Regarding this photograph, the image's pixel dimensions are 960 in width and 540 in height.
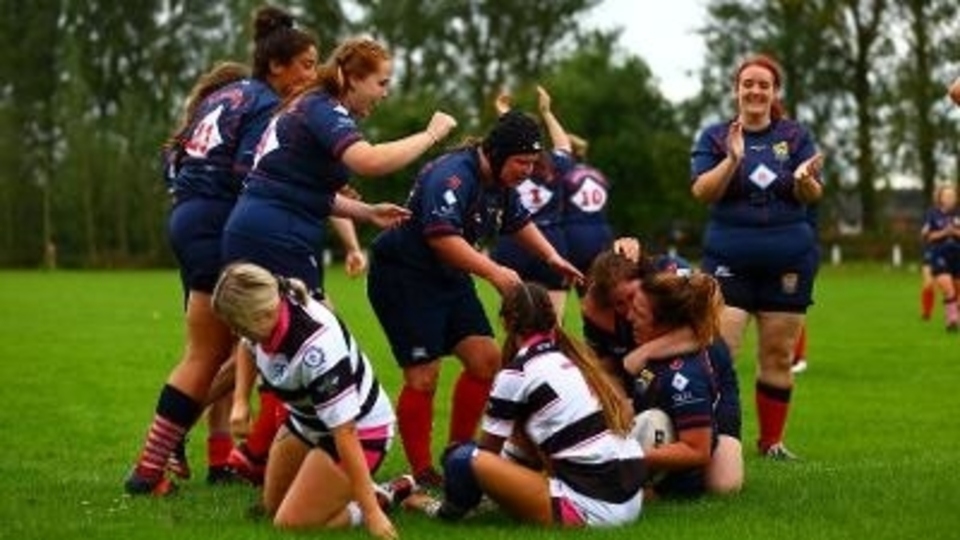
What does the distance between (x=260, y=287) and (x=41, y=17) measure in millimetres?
59019

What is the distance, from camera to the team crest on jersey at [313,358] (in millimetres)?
6074

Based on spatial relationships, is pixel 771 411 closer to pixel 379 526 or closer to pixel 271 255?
pixel 271 255

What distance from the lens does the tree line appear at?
185 feet

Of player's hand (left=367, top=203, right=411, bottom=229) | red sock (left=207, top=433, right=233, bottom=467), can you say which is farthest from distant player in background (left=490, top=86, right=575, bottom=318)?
player's hand (left=367, top=203, right=411, bottom=229)

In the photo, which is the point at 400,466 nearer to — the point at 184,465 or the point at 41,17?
the point at 184,465

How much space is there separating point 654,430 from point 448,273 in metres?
1.40

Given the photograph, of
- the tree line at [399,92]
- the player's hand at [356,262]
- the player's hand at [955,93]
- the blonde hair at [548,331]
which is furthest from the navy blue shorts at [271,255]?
the tree line at [399,92]

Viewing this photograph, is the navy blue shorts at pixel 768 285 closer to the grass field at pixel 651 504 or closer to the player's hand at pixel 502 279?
the grass field at pixel 651 504

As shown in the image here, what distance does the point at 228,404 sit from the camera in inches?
323

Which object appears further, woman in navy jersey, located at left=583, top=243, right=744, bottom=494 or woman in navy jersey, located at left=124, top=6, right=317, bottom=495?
woman in navy jersey, located at left=124, top=6, right=317, bottom=495

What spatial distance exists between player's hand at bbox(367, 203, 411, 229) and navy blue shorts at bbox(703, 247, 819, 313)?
2161 mm

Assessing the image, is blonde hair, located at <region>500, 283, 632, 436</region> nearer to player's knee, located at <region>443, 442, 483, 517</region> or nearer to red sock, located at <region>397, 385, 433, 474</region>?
player's knee, located at <region>443, 442, 483, 517</region>

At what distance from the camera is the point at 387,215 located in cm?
750

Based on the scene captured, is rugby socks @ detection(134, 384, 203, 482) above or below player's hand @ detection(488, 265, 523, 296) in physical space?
below
